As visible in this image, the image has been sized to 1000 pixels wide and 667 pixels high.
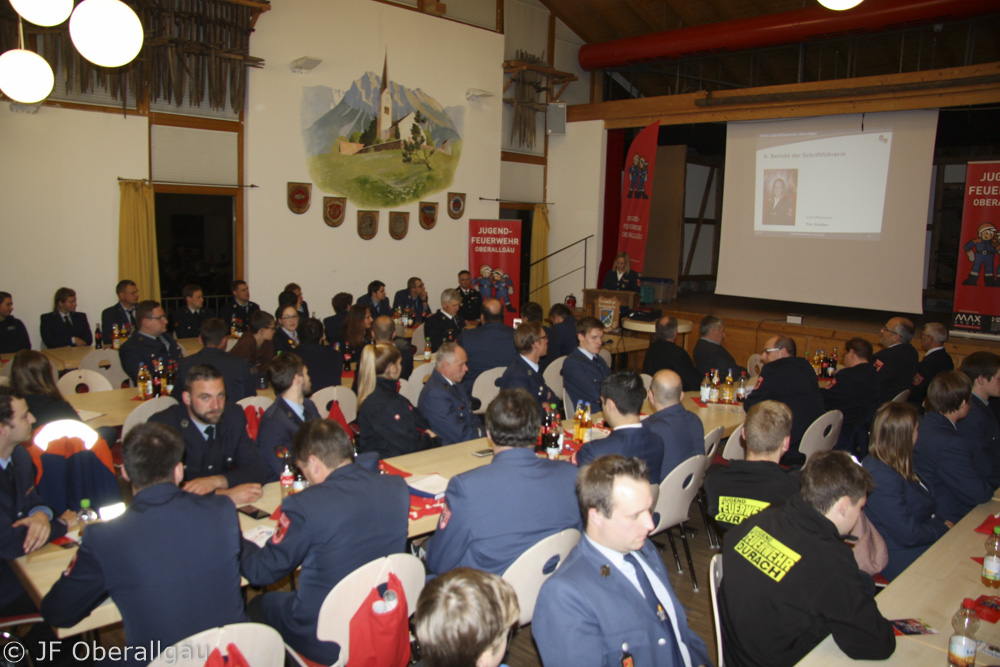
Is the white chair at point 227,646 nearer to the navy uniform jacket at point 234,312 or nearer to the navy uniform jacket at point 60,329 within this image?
the navy uniform jacket at point 60,329

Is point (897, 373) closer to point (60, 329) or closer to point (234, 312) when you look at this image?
point (234, 312)

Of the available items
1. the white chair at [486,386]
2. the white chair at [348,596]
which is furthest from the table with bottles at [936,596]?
the white chair at [486,386]

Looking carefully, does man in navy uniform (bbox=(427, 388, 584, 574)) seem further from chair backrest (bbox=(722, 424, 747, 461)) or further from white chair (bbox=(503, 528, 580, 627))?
chair backrest (bbox=(722, 424, 747, 461))

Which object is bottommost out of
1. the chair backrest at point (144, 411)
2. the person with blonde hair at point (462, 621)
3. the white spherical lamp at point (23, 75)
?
the chair backrest at point (144, 411)

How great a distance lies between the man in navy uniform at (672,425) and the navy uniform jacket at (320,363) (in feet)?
9.28

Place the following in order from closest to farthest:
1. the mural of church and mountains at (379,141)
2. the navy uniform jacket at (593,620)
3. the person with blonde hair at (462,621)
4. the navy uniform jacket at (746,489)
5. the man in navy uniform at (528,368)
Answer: the person with blonde hair at (462,621) < the navy uniform jacket at (593,620) < the navy uniform jacket at (746,489) < the man in navy uniform at (528,368) < the mural of church and mountains at (379,141)

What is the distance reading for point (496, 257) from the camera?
37.9ft

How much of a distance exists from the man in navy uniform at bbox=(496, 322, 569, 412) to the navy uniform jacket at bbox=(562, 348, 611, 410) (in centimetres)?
22

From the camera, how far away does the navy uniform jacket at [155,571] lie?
89.8 inches

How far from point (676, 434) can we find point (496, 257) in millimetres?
7782

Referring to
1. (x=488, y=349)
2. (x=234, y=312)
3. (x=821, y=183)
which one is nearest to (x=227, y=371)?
(x=488, y=349)

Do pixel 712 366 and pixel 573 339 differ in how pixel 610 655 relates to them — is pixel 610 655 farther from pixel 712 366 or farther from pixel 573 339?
pixel 573 339

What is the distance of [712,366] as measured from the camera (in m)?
6.33

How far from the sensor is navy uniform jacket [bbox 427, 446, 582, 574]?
9.37 ft
